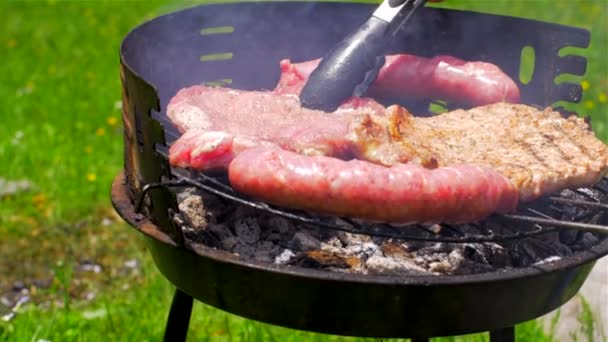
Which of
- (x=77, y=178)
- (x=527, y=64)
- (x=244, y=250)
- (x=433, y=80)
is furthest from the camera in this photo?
(x=527, y=64)

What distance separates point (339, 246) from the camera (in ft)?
7.33

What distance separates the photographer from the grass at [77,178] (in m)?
3.53

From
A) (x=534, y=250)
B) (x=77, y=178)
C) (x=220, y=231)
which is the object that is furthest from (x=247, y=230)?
(x=77, y=178)

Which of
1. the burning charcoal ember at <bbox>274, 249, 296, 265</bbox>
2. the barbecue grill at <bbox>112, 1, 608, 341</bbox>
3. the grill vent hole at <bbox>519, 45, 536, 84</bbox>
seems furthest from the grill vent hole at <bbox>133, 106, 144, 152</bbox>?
the grill vent hole at <bbox>519, 45, 536, 84</bbox>

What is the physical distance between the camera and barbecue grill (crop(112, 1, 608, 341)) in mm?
1945

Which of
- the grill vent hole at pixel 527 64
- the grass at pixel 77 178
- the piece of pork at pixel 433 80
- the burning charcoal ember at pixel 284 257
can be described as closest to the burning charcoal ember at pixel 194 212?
the burning charcoal ember at pixel 284 257

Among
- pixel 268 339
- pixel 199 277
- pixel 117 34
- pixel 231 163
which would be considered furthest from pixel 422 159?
pixel 117 34

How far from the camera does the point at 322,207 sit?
1980 millimetres

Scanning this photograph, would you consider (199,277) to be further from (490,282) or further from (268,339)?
(268,339)

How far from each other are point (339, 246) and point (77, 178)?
311 cm

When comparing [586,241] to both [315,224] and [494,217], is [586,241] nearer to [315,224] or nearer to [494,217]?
[494,217]

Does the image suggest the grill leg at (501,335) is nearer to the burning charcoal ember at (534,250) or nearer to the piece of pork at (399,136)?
the burning charcoal ember at (534,250)

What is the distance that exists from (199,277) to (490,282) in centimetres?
69

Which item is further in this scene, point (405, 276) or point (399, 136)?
point (399, 136)
